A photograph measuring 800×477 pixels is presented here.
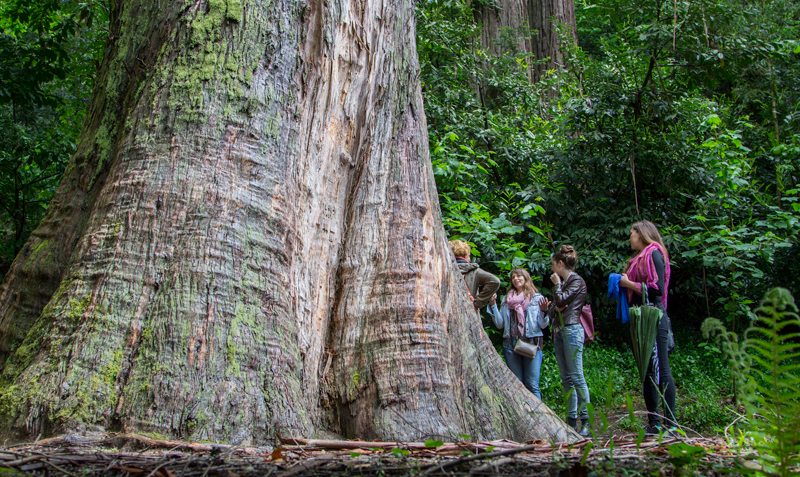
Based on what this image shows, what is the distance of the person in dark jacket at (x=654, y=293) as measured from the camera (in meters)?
4.49

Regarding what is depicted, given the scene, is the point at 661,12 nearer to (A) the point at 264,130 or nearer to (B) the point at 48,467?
(A) the point at 264,130

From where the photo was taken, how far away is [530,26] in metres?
13.8

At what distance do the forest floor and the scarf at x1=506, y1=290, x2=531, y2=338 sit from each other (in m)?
3.91

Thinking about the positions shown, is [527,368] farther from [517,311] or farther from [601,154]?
[601,154]

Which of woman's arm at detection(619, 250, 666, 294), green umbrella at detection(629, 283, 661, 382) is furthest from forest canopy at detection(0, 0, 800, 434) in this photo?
green umbrella at detection(629, 283, 661, 382)

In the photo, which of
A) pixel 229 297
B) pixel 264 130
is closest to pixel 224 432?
pixel 229 297

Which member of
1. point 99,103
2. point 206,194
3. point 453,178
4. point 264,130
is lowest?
point 206,194

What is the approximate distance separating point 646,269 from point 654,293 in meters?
0.21

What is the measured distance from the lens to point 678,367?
29.3 feet

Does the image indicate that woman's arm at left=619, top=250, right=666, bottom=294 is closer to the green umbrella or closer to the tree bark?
the green umbrella

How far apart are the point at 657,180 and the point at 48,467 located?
936 cm

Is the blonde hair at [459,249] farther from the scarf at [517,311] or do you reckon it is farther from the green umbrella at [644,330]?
the green umbrella at [644,330]

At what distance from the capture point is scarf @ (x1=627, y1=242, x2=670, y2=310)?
181 inches

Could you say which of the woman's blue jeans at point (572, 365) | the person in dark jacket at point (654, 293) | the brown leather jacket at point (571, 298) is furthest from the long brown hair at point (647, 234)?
the woman's blue jeans at point (572, 365)
